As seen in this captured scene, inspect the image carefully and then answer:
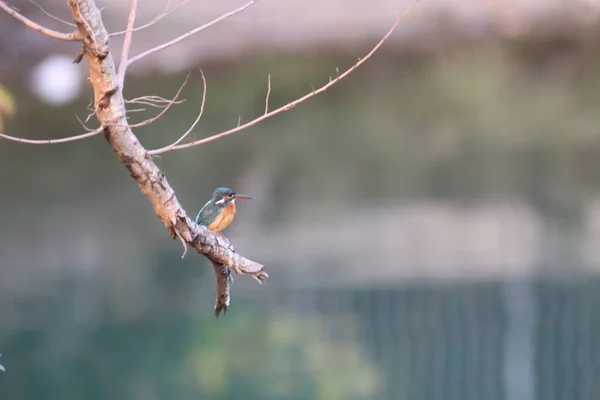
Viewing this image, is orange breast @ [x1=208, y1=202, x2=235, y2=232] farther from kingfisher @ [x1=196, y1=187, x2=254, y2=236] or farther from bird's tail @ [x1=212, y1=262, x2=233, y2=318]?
bird's tail @ [x1=212, y1=262, x2=233, y2=318]

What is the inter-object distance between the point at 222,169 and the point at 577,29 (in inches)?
67.4

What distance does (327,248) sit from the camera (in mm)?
3982

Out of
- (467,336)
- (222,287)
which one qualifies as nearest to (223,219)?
(222,287)

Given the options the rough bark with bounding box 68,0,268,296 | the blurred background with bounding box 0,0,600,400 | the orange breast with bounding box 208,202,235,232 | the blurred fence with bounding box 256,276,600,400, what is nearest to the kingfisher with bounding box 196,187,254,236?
the orange breast with bounding box 208,202,235,232

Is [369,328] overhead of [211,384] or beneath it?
overhead

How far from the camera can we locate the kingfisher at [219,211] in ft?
4.03

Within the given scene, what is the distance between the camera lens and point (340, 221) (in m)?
3.92

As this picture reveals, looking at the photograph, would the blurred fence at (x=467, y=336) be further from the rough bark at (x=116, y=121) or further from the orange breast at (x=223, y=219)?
the rough bark at (x=116, y=121)

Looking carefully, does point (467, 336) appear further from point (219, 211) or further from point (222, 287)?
point (222, 287)

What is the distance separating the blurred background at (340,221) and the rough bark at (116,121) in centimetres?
264

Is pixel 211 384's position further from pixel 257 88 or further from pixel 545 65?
pixel 545 65

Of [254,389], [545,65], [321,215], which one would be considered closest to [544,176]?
[545,65]

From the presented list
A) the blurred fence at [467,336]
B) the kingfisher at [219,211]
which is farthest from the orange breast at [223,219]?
the blurred fence at [467,336]

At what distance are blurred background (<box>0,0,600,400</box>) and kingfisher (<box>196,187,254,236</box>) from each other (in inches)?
91.0
